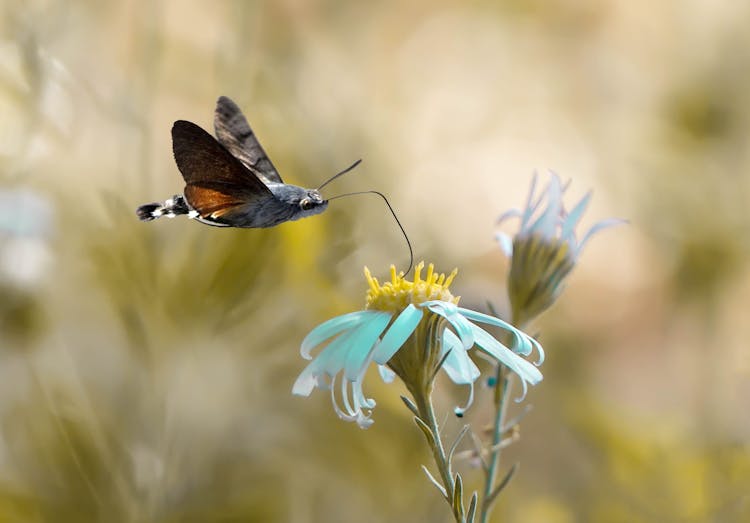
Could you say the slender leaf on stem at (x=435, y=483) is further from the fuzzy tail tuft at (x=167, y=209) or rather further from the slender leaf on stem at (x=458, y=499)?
the fuzzy tail tuft at (x=167, y=209)

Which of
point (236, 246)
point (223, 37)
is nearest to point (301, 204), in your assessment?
point (236, 246)

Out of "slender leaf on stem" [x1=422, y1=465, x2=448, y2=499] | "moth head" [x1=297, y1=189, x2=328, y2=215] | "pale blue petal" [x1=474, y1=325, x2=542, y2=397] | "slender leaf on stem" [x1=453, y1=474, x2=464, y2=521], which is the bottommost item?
"slender leaf on stem" [x1=453, y1=474, x2=464, y2=521]

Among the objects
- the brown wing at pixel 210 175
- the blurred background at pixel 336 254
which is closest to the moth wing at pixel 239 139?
the brown wing at pixel 210 175

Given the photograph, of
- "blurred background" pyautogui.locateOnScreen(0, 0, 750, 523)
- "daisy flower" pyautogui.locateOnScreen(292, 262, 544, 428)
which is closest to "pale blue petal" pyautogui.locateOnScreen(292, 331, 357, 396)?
"daisy flower" pyautogui.locateOnScreen(292, 262, 544, 428)

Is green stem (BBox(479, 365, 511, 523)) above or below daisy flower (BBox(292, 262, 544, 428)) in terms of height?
Answer: below

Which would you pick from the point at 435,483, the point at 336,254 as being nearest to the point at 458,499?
the point at 435,483

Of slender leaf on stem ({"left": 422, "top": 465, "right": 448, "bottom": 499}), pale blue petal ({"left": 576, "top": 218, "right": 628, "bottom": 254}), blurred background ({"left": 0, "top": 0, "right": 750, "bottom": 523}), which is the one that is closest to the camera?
slender leaf on stem ({"left": 422, "top": 465, "right": 448, "bottom": 499})

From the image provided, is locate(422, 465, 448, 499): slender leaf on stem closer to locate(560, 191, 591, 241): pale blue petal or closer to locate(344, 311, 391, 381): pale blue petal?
locate(344, 311, 391, 381): pale blue petal
